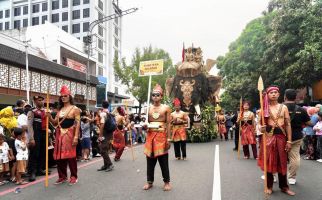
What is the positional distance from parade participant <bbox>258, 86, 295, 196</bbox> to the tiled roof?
67.9ft

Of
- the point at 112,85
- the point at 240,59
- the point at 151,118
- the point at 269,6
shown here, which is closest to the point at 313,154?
the point at 151,118

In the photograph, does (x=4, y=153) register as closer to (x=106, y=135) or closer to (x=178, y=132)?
(x=106, y=135)

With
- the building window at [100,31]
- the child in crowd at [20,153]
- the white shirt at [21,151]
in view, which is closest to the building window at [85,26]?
the building window at [100,31]

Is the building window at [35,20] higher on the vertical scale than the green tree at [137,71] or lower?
higher

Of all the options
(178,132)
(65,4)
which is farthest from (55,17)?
(178,132)

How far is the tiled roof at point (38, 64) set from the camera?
23.7 m

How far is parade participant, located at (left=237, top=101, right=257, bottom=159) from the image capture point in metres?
11.1

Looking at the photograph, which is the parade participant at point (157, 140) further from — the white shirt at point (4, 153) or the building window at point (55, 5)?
the building window at point (55, 5)

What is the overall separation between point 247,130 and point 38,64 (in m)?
21.0

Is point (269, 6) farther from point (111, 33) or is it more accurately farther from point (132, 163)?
point (111, 33)

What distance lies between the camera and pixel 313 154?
444 inches

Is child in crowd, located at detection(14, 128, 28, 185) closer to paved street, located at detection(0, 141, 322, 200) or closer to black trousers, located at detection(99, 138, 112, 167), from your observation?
paved street, located at detection(0, 141, 322, 200)

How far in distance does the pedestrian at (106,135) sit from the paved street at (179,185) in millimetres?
311

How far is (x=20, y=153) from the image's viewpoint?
7.87 metres
